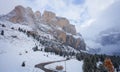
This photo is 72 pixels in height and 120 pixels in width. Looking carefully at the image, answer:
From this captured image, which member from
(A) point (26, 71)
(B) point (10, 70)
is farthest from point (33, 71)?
(B) point (10, 70)

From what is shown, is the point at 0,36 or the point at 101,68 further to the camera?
the point at 0,36

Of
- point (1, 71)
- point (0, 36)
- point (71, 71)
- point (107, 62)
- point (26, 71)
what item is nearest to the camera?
point (1, 71)

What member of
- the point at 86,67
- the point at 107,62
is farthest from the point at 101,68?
the point at 86,67

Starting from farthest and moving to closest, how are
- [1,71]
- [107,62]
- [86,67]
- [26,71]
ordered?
[107,62] → [86,67] → [26,71] → [1,71]

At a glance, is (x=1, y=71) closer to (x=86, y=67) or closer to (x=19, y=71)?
(x=19, y=71)

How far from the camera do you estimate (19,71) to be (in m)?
68.7

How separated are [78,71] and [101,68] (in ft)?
47.1

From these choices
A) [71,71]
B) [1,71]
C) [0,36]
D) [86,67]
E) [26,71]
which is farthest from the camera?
[0,36]

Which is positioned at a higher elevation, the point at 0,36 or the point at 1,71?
the point at 0,36

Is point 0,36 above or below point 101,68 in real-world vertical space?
above

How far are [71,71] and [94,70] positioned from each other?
477 inches

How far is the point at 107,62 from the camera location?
4294 inches

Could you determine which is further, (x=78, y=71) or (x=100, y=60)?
(x=100, y=60)

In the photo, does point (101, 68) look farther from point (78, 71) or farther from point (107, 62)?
point (78, 71)
